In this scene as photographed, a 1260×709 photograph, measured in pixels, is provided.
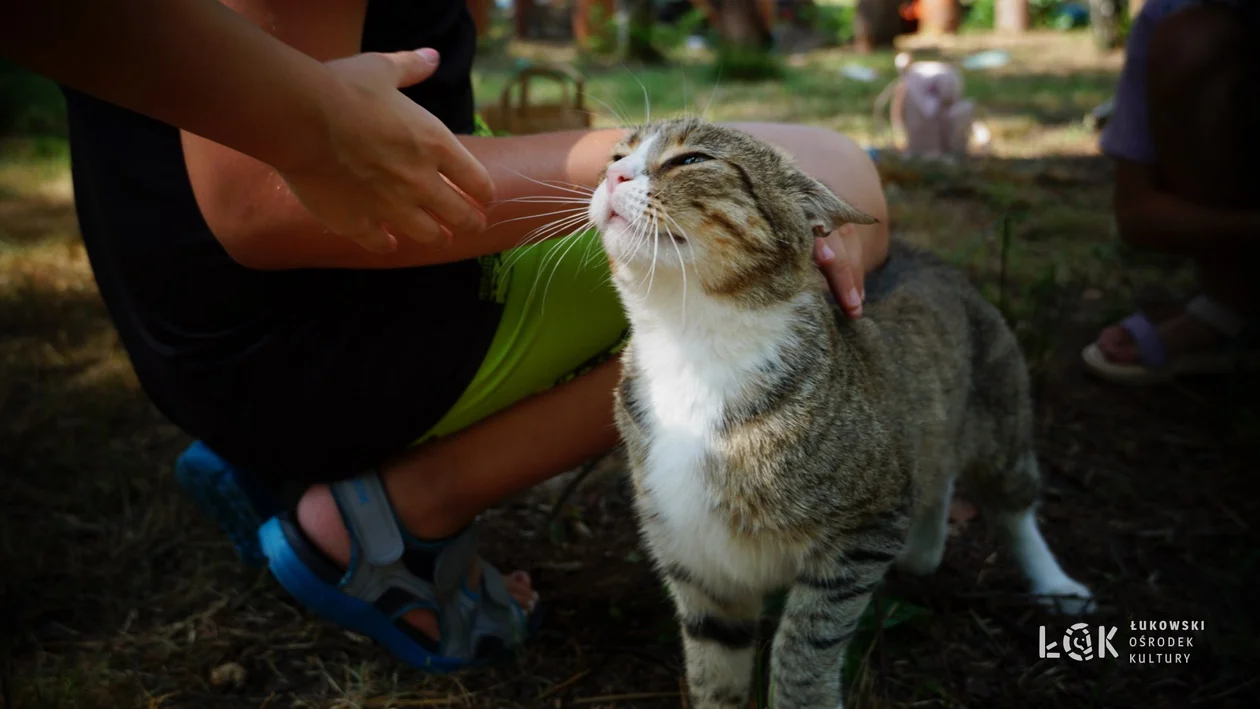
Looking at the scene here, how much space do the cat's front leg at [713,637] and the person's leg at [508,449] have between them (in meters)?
0.39

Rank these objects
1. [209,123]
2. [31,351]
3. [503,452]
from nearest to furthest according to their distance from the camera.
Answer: [209,123] < [503,452] < [31,351]

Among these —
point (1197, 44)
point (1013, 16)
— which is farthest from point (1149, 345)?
point (1013, 16)

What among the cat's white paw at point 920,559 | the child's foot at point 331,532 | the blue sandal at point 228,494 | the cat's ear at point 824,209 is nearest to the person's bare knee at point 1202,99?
A: the cat's white paw at point 920,559

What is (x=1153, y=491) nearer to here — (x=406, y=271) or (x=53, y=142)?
(x=406, y=271)

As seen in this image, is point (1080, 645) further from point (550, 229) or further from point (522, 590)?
point (550, 229)

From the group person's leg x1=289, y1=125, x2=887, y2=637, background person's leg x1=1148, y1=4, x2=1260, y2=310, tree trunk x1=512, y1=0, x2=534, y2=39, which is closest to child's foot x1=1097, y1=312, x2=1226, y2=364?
background person's leg x1=1148, y1=4, x2=1260, y2=310

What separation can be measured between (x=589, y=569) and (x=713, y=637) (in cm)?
69

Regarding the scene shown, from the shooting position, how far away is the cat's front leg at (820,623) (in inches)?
61.8

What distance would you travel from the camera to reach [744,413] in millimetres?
1546

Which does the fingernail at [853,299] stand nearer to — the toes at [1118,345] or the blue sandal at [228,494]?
the blue sandal at [228,494]

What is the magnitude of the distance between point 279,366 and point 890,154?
4554 mm

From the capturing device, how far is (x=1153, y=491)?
2627mm

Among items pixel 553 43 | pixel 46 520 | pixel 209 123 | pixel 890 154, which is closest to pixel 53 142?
pixel 46 520

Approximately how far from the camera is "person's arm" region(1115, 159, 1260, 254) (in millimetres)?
2877
